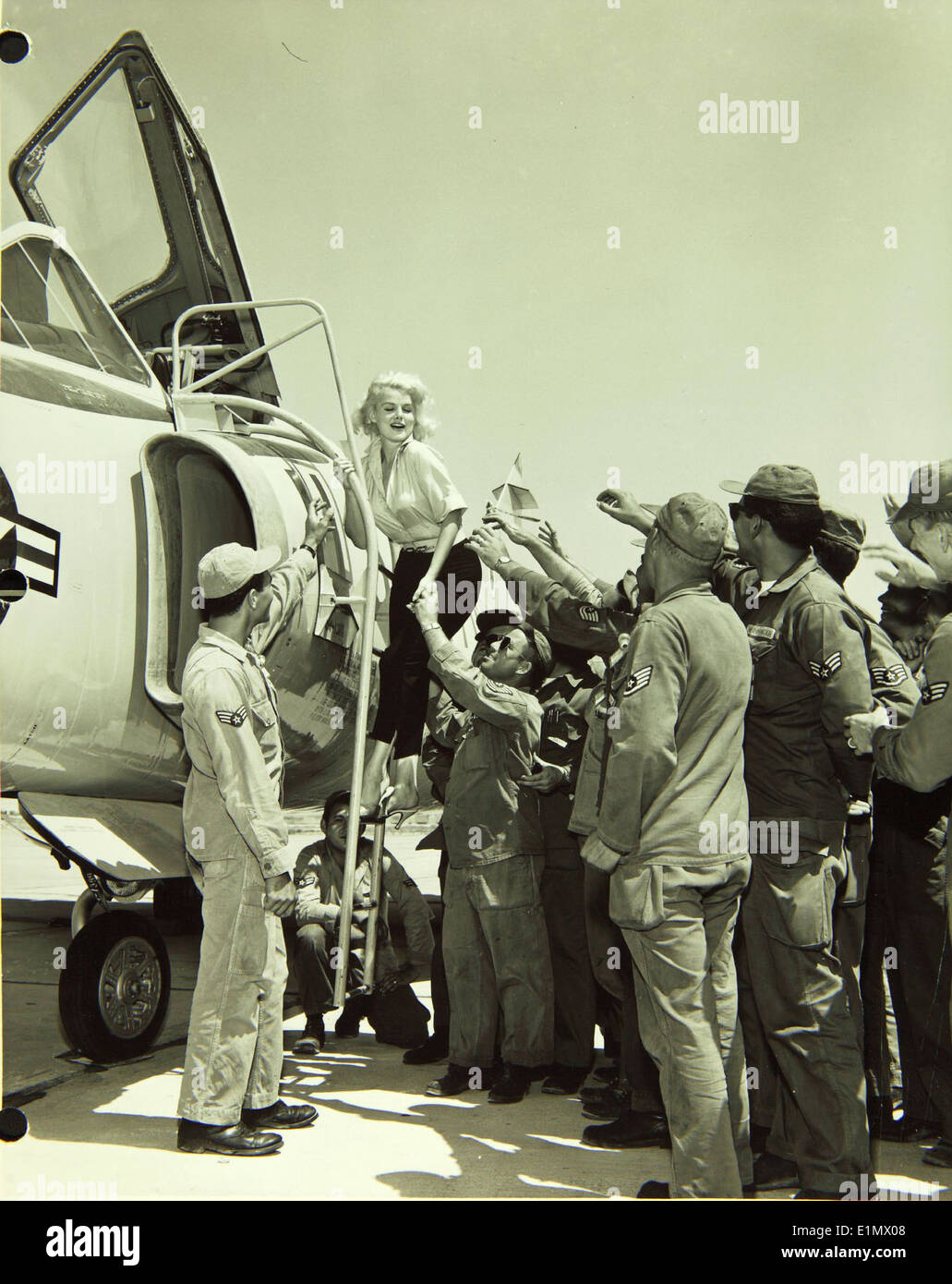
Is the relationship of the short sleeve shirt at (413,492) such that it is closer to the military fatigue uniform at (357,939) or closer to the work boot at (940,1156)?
the military fatigue uniform at (357,939)

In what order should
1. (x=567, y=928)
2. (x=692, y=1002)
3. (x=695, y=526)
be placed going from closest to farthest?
(x=692, y=1002) → (x=695, y=526) → (x=567, y=928)

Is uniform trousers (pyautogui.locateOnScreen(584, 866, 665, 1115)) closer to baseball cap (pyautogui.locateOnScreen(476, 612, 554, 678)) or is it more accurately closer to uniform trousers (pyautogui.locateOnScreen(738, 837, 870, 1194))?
uniform trousers (pyautogui.locateOnScreen(738, 837, 870, 1194))

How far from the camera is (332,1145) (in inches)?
146

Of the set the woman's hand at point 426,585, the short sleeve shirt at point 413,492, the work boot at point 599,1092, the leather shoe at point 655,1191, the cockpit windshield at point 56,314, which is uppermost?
the cockpit windshield at point 56,314

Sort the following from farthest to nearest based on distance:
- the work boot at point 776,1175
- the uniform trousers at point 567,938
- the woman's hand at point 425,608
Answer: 1. the uniform trousers at point 567,938
2. the woman's hand at point 425,608
3. the work boot at point 776,1175

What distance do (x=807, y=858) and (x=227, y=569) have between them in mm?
2039

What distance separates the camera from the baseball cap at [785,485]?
3.46m

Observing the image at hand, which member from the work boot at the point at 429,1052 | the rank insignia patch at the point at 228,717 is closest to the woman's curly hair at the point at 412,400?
the rank insignia patch at the point at 228,717

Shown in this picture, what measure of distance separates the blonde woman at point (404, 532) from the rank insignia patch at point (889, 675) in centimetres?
190

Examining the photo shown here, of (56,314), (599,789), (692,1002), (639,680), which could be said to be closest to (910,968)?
(599,789)

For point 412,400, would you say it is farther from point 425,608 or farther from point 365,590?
point 425,608

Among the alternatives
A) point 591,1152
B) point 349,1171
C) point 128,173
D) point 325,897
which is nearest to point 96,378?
point 128,173

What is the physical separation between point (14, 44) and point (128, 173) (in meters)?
2.15
